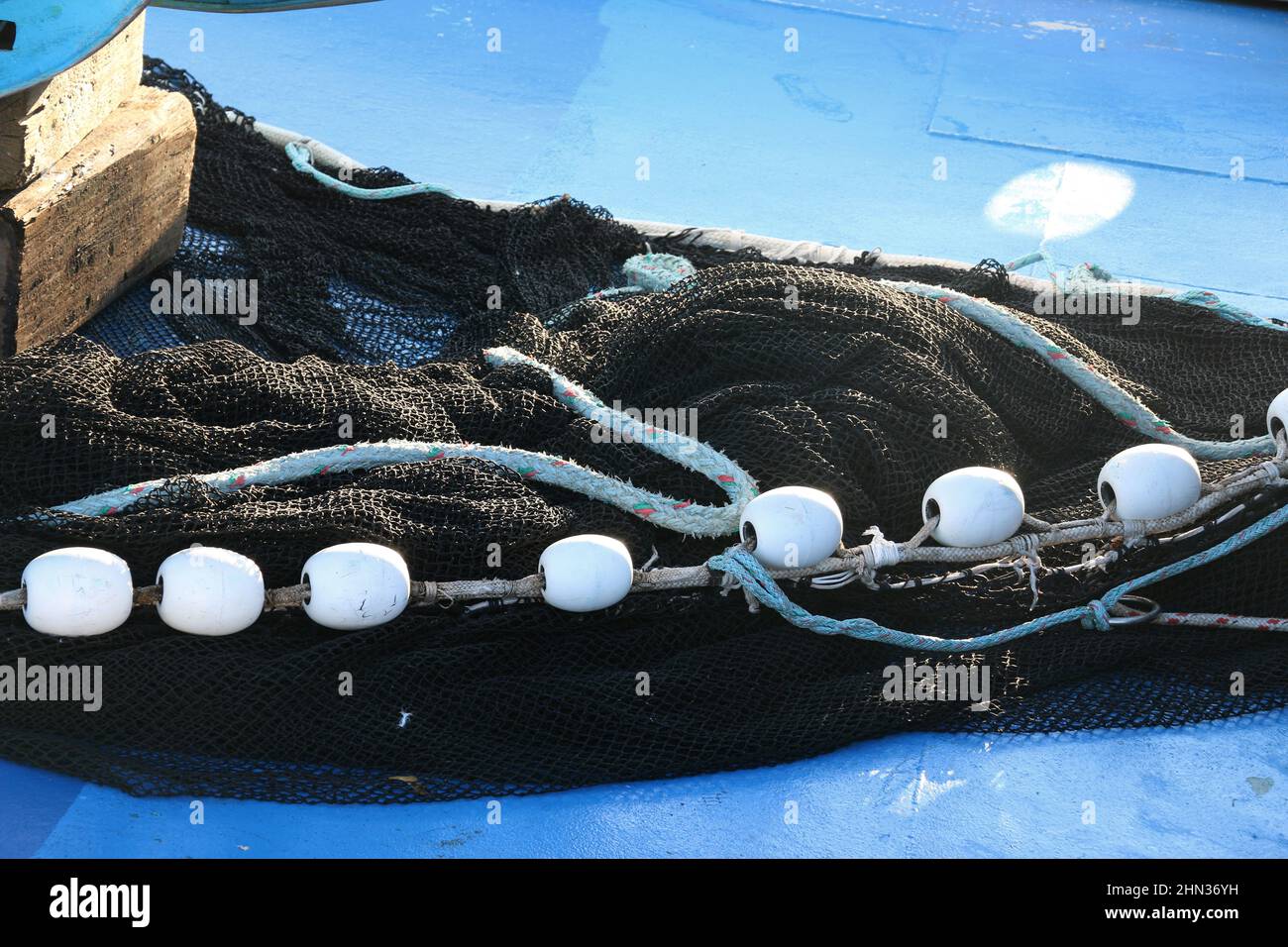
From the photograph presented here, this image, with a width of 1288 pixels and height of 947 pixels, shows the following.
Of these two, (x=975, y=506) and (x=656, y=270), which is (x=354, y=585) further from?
(x=656, y=270)

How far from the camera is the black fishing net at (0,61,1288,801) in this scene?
1952mm

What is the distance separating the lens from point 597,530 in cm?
223

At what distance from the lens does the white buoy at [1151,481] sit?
7.39 ft

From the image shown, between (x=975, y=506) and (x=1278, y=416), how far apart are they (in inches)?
24.2

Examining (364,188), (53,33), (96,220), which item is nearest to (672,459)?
(53,33)

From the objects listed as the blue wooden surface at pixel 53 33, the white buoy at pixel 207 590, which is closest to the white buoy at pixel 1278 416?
the white buoy at pixel 207 590

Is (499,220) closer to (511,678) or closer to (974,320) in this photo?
(974,320)

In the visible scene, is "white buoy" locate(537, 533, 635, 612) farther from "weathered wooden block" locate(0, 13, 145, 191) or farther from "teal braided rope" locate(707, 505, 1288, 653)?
"weathered wooden block" locate(0, 13, 145, 191)

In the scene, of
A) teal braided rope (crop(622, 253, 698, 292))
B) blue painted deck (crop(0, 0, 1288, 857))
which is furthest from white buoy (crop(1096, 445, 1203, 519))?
teal braided rope (crop(622, 253, 698, 292))

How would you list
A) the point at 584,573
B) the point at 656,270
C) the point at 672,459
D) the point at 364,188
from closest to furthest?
the point at 584,573
the point at 672,459
the point at 656,270
the point at 364,188

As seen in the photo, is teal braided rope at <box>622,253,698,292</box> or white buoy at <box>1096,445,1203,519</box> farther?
teal braided rope at <box>622,253,698,292</box>

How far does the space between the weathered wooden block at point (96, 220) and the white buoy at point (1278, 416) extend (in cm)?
225

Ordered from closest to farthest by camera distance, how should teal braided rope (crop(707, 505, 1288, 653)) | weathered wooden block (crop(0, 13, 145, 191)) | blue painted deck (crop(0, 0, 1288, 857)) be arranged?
1. blue painted deck (crop(0, 0, 1288, 857))
2. teal braided rope (crop(707, 505, 1288, 653))
3. weathered wooden block (crop(0, 13, 145, 191))

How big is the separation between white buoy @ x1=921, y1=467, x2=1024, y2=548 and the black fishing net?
0.09 meters
